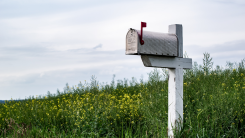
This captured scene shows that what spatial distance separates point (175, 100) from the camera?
309 cm

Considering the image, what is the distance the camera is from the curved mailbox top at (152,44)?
A: 2826 mm

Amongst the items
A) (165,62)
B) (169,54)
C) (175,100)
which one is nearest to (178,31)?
(169,54)

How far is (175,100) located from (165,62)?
1.88 ft

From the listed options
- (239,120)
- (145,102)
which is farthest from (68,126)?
(239,120)

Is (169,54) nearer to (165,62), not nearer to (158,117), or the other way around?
(165,62)

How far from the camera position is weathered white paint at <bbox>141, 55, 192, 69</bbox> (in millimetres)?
2934

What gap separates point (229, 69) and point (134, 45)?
5571mm

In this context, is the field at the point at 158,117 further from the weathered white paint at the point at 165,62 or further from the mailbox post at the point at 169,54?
the weathered white paint at the point at 165,62

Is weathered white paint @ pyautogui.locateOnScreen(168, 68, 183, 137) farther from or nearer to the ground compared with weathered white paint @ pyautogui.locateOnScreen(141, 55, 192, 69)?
nearer to the ground

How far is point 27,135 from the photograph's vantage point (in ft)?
12.0

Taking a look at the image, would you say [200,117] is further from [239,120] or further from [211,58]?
[211,58]

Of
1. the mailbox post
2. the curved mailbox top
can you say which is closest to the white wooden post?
the mailbox post

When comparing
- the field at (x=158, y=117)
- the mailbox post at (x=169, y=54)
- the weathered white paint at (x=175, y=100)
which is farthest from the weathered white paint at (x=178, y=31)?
the field at (x=158, y=117)

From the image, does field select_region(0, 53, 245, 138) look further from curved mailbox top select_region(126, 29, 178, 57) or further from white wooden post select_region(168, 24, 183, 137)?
curved mailbox top select_region(126, 29, 178, 57)
